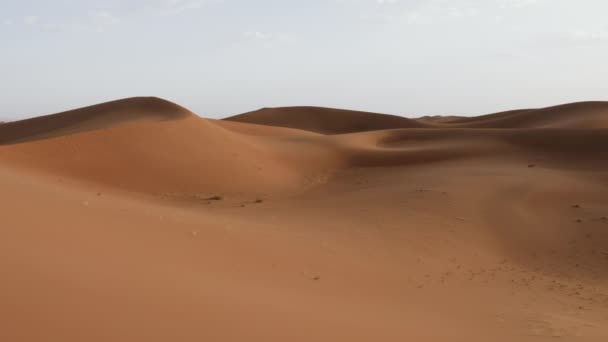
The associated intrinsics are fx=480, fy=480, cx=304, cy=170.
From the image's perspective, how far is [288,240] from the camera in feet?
20.8

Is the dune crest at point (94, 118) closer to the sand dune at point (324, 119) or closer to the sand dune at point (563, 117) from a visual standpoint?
the sand dune at point (324, 119)

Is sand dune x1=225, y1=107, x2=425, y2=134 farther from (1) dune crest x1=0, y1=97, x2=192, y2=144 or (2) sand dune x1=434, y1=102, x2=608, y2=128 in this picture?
(1) dune crest x1=0, y1=97, x2=192, y2=144

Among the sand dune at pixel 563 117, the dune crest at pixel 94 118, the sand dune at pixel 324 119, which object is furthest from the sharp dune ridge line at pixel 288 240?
the sand dune at pixel 324 119

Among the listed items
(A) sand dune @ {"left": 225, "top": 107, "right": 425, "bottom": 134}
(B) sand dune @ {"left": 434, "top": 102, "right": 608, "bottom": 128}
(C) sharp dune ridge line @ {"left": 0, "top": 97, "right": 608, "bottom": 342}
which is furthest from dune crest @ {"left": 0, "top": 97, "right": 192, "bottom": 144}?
(B) sand dune @ {"left": 434, "top": 102, "right": 608, "bottom": 128}

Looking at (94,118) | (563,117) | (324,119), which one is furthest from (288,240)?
(324,119)

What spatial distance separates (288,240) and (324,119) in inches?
1291

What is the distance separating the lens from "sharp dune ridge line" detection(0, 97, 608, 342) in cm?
312

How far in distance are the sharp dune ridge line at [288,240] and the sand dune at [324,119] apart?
19.8 meters

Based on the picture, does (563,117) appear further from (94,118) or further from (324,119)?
(94,118)

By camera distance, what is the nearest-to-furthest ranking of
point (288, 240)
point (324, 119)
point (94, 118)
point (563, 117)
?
point (288, 240) < point (94, 118) < point (563, 117) < point (324, 119)

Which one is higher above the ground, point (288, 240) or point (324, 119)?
point (324, 119)

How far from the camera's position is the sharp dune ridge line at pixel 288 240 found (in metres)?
3.12

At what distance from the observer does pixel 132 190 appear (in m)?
10.3

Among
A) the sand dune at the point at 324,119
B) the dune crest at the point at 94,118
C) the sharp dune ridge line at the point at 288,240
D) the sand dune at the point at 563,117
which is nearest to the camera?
the sharp dune ridge line at the point at 288,240
